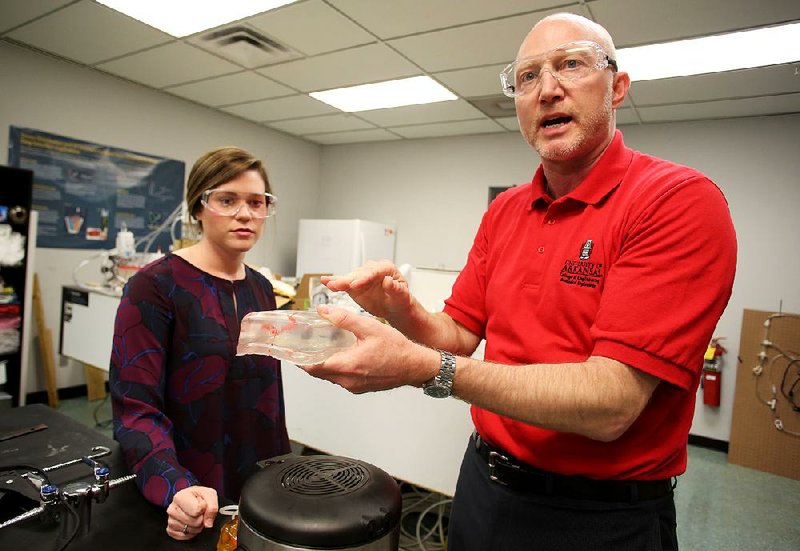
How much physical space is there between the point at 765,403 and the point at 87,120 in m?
5.87

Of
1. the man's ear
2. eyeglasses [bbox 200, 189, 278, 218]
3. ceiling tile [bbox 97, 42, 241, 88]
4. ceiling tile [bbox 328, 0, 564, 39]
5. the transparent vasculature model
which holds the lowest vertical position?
the transparent vasculature model

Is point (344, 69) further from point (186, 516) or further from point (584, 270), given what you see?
point (186, 516)

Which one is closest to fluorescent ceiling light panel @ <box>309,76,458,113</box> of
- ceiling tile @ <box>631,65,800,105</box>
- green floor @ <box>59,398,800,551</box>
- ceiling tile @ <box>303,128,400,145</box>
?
ceiling tile @ <box>303,128,400,145</box>

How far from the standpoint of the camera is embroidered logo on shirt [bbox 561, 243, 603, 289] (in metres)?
0.89

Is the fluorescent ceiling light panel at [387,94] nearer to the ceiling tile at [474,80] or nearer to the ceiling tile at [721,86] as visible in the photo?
the ceiling tile at [474,80]

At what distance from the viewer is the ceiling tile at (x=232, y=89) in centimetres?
395

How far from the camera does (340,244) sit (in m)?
5.37

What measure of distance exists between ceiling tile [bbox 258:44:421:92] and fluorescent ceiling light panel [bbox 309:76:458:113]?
15 cm

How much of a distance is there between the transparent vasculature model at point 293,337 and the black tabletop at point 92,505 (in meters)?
0.37

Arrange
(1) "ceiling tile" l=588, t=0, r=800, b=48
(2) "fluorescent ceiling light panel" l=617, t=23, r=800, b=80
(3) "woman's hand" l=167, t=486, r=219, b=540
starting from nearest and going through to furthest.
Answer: (3) "woman's hand" l=167, t=486, r=219, b=540
(1) "ceiling tile" l=588, t=0, r=800, b=48
(2) "fluorescent ceiling light panel" l=617, t=23, r=800, b=80

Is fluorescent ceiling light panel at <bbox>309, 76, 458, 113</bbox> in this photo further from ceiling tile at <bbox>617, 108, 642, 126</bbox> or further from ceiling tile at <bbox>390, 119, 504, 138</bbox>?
ceiling tile at <bbox>617, 108, 642, 126</bbox>

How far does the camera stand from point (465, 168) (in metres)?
5.37

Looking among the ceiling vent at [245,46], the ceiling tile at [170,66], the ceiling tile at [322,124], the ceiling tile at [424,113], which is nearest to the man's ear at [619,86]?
the ceiling vent at [245,46]

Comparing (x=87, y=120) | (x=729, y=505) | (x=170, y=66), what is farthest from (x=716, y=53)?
(x=87, y=120)
